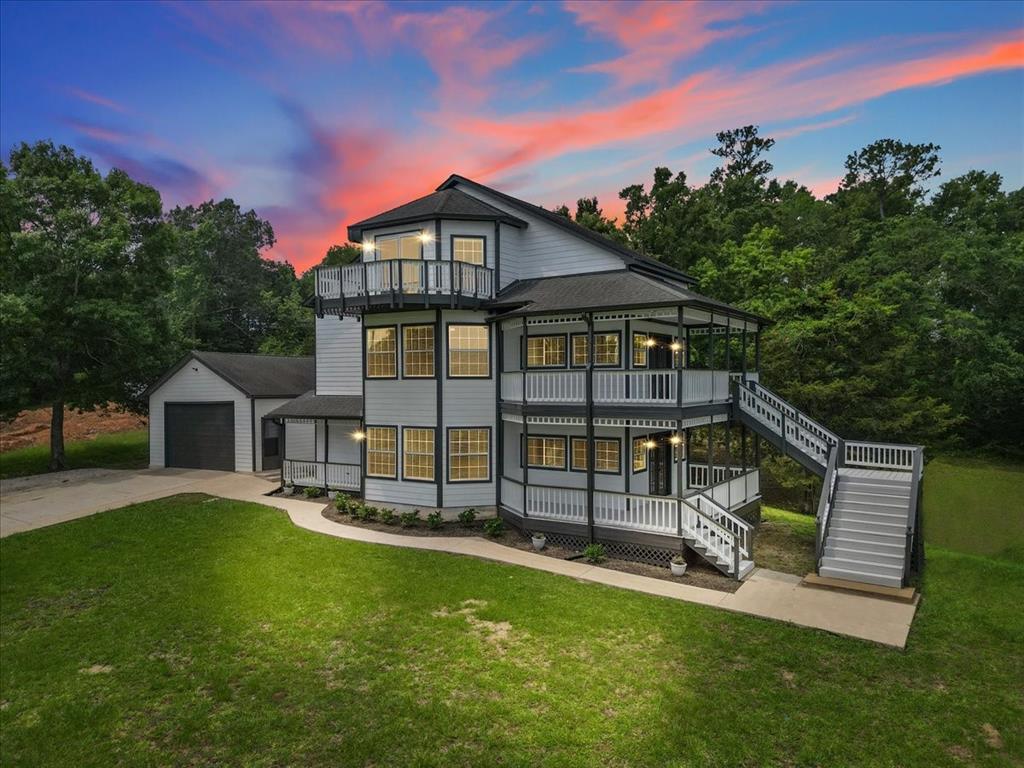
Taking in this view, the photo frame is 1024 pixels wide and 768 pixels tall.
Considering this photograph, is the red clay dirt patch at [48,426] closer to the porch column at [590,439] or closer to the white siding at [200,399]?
the white siding at [200,399]

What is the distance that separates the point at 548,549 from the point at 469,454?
4.20m

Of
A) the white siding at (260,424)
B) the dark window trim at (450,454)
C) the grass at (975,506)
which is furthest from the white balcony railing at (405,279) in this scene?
the grass at (975,506)

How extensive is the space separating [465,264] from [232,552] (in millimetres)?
10591

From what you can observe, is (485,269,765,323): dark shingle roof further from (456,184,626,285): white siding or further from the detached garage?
the detached garage

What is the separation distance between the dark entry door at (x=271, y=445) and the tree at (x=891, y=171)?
54.7m

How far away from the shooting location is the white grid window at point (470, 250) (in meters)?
18.0

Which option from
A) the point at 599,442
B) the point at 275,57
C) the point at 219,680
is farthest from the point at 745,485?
the point at 275,57

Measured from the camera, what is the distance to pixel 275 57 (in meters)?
18.2

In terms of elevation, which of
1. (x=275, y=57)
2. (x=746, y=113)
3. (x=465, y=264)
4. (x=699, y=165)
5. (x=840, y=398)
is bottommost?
(x=840, y=398)

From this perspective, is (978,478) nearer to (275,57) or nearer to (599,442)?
(599,442)

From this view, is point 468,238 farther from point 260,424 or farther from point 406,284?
point 260,424

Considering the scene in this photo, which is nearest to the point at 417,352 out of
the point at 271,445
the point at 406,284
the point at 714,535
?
the point at 406,284

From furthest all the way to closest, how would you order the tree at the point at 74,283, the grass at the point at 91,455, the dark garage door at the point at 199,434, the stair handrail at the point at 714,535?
the grass at the point at 91,455 < the dark garage door at the point at 199,434 < the tree at the point at 74,283 < the stair handrail at the point at 714,535

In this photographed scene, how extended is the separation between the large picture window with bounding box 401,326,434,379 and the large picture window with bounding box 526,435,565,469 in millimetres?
4084
